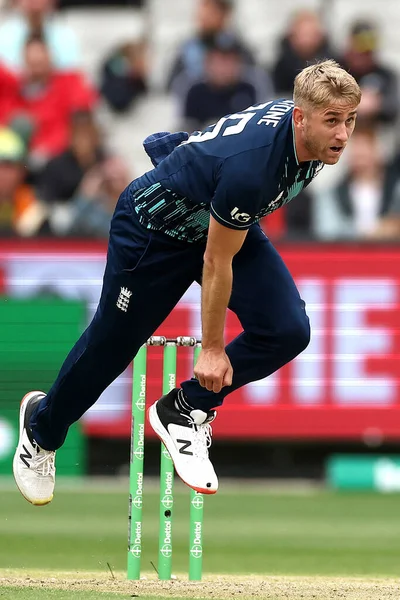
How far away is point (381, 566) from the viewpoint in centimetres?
764

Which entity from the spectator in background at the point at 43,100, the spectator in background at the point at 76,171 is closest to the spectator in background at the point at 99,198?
the spectator in background at the point at 76,171

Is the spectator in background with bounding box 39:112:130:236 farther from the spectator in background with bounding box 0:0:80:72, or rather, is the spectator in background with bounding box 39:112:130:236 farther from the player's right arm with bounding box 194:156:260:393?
the player's right arm with bounding box 194:156:260:393

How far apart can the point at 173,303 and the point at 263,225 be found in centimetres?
571

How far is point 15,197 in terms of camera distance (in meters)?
11.8

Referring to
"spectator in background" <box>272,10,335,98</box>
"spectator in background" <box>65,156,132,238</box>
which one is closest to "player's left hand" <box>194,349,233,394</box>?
"spectator in background" <box>65,156,132,238</box>

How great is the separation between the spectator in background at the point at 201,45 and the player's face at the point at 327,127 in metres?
7.90

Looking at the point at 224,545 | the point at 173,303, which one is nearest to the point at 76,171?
the point at 224,545

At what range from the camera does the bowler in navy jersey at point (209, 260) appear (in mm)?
5211

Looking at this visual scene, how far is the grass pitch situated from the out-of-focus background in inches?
2.6

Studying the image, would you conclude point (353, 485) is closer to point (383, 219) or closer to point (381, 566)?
point (383, 219)

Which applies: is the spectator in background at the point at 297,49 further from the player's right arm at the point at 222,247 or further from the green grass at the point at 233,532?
the player's right arm at the point at 222,247

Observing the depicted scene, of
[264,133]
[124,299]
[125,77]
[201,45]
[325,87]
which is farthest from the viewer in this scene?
[125,77]

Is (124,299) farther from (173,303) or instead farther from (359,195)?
(359,195)

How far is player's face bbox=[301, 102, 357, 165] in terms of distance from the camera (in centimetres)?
518
